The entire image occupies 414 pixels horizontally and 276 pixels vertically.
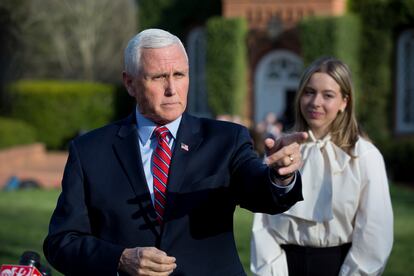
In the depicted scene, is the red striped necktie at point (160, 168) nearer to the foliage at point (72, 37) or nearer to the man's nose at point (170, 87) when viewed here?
the man's nose at point (170, 87)

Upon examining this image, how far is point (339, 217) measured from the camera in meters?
4.05

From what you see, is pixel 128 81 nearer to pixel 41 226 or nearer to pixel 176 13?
pixel 41 226

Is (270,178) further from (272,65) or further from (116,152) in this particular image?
(272,65)

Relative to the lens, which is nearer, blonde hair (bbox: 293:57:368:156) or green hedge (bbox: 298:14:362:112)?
blonde hair (bbox: 293:57:368:156)

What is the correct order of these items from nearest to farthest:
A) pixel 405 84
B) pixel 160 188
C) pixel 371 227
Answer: pixel 160 188
pixel 371 227
pixel 405 84

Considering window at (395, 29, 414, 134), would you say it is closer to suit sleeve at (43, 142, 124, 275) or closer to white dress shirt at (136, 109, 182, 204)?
white dress shirt at (136, 109, 182, 204)

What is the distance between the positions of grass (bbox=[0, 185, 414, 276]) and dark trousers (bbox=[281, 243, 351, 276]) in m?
4.56

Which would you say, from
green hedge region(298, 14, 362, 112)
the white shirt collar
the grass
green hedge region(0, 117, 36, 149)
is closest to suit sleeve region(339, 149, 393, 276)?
the white shirt collar

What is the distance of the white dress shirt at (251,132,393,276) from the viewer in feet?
13.0

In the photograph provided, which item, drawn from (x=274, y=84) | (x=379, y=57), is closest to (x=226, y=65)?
(x=274, y=84)

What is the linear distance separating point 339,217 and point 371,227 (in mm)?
182

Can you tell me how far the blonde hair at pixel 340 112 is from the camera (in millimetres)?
4168

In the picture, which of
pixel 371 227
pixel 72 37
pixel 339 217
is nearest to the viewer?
pixel 371 227

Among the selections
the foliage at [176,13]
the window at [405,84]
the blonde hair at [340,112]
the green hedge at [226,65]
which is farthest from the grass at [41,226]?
the foliage at [176,13]
